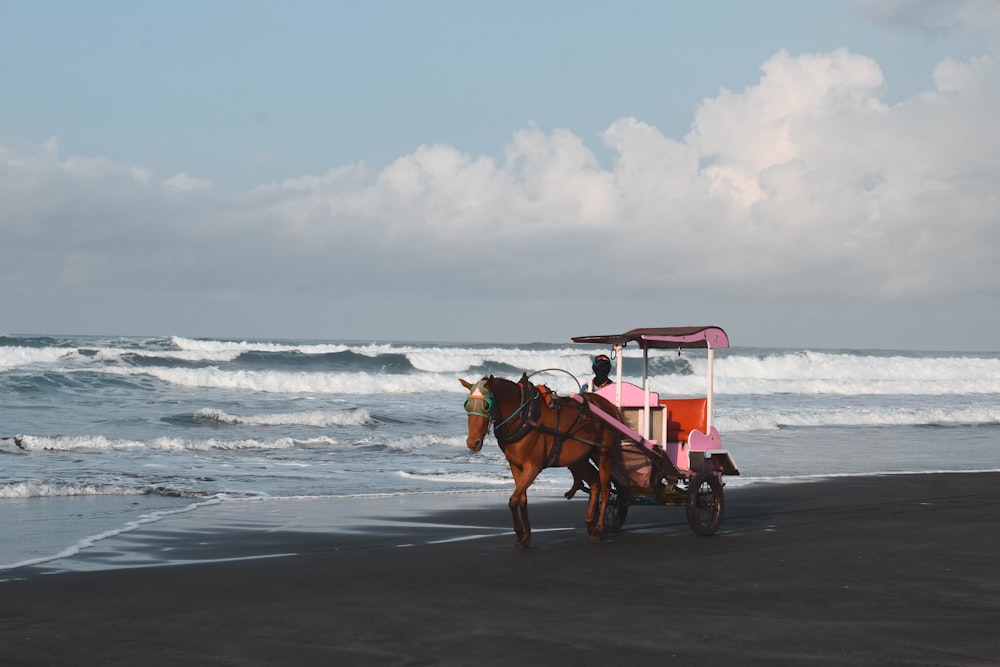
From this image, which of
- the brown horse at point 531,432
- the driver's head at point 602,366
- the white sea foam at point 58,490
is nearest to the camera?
the brown horse at point 531,432

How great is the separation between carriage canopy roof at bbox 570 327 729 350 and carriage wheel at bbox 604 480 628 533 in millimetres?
1612

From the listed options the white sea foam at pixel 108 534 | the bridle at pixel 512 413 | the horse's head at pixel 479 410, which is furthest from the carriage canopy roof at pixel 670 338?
the white sea foam at pixel 108 534

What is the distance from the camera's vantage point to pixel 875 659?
6.23 meters

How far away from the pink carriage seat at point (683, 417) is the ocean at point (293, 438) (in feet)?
6.12

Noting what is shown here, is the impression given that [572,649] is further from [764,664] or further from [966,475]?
[966,475]

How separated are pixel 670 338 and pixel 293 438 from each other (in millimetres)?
14528

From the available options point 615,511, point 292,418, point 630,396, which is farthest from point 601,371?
point 292,418

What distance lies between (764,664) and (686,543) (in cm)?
477

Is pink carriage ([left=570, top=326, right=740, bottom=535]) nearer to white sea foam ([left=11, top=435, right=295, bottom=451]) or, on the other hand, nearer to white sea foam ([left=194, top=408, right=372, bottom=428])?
white sea foam ([left=11, top=435, right=295, bottom=451])

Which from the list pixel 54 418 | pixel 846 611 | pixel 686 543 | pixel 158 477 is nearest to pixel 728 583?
pixel 846 611

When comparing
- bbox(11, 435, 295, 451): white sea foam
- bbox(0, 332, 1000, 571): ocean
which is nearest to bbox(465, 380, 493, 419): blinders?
bbox(0, 332, 1000, 571): ocean

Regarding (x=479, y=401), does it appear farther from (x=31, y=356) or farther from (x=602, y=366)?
(x=31, y=356)

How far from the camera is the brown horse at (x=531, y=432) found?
1004cm

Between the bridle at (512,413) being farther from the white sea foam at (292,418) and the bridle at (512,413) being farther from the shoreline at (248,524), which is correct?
the white sea foam at (292,418)
